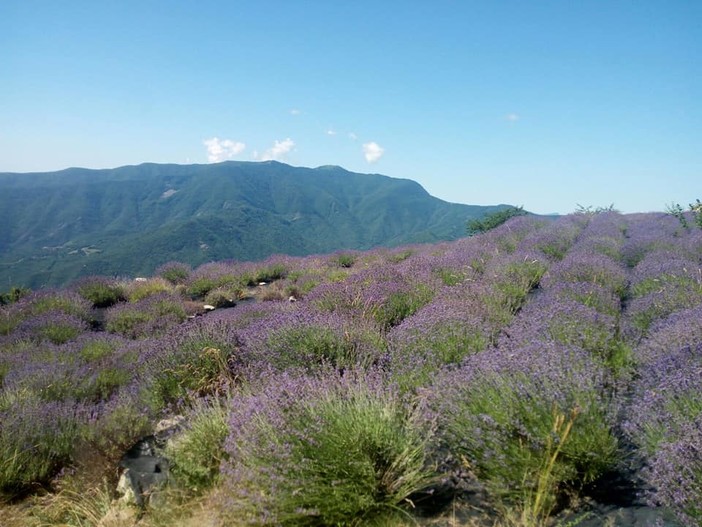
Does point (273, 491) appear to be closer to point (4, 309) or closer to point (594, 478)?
point (594, 478)

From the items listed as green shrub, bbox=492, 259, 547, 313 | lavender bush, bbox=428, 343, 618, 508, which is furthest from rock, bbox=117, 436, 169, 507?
green shrub, bbox=492, 259, 547, 313

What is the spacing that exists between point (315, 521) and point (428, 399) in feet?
3.71

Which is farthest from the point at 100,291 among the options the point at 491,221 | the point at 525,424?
the point at 491,221

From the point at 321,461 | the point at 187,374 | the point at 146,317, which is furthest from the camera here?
the point at 146,317

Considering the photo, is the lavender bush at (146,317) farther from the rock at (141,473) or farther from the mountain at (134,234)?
the mountain at (134,234)

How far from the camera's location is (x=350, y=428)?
8.69 ft

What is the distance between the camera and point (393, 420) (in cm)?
276

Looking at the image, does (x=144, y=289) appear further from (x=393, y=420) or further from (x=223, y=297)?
(x=393, y=420)

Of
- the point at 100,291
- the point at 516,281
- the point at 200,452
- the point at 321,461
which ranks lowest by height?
the point at 100,291

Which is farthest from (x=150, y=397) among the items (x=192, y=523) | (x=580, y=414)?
(x=580, y=414)

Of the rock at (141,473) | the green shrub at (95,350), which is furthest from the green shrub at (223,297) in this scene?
the rock at (141,473)

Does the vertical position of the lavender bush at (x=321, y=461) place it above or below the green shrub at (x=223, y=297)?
above

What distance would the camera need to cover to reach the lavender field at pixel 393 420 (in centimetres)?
240

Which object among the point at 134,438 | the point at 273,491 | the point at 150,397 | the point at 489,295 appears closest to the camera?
the point at 273,491
